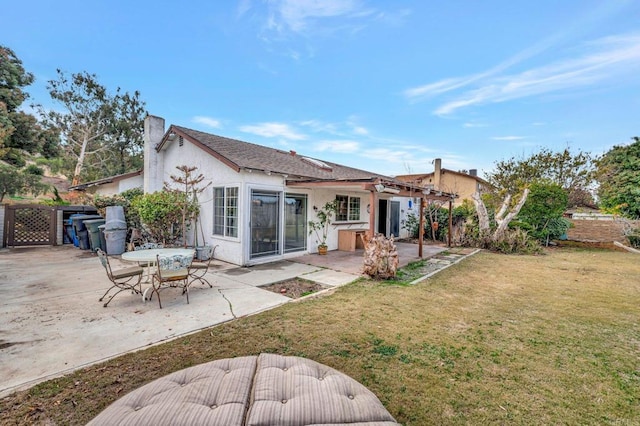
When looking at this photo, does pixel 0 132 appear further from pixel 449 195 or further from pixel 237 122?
pixel 449 195

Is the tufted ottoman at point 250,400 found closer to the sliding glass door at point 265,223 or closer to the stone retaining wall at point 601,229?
the sliding glass door at point 265,223

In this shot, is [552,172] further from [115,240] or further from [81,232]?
[81,232]

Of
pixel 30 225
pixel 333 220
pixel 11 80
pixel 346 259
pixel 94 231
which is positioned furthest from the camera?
pixel 11 80

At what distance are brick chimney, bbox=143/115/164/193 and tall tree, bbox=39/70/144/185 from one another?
1768cm

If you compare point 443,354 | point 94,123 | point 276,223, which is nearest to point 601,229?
point 276,223

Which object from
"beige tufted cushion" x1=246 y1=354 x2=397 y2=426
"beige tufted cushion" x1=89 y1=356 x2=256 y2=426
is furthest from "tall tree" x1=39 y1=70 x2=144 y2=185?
"beige tufted cushion" x1=246 y1=354 x2=397 y2=426

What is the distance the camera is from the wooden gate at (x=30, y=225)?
1077cm

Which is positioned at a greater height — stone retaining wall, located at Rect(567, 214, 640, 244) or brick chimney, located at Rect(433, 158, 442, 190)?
brick chimney, located at Rect(433, 158, 442, 190)

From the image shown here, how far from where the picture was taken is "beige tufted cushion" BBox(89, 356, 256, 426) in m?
1.49

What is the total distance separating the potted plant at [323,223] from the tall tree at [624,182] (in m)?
17.1

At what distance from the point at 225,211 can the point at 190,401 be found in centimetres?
749

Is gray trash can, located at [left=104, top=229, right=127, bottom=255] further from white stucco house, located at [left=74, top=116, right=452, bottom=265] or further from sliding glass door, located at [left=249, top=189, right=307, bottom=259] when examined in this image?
sliding glass door, located at [left=249, top=189, right=307, bottom=259]

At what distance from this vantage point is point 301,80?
46.7 feet

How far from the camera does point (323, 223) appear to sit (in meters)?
10.8
